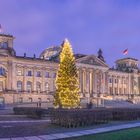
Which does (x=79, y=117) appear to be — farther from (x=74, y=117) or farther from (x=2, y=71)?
(x=2, y=71)

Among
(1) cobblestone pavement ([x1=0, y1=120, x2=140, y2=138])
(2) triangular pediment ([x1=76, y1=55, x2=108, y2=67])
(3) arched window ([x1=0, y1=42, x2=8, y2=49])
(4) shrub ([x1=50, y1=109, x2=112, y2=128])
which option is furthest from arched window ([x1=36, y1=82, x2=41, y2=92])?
(1) cobblestone pavement ([x1=0, y1=120, x2=140, y2=138])

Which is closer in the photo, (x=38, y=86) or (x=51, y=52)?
(x=38, y=86)

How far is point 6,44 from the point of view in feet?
318

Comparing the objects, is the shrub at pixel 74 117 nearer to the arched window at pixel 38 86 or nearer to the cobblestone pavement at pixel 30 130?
the cobblestone pavement at pixel 30 130

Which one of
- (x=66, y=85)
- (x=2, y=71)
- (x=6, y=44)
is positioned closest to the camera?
(x=66, y=85)

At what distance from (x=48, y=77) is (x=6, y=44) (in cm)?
1873

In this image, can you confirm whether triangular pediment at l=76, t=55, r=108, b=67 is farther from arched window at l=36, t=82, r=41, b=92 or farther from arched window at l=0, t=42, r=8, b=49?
arched window at l=0, t=42, r=8, b=49

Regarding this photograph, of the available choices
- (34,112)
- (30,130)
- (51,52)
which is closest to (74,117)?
(30,130)

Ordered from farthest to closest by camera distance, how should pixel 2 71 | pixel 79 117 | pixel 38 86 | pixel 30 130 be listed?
pixel 38 86
pixel 2 71
pixel 79 117
pixel 30 130

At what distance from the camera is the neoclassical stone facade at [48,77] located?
95.6 meters

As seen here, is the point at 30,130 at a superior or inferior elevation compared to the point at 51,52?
inferior

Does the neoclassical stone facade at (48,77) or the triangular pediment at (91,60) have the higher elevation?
the triangular pediment at (91,60)

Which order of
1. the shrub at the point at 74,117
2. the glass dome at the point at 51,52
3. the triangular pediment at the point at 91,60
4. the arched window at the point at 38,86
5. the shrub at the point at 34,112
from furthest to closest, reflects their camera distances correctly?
1. the glass dome at the point at 51,52
2. the triangular pediment at the point at 91,60
3. the arched window at the point at 38,86
4. the shrub at the point at 34,112
5. the shrub at the point at 74,117

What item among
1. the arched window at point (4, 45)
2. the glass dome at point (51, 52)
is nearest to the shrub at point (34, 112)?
the arched window at point (4, 45)
